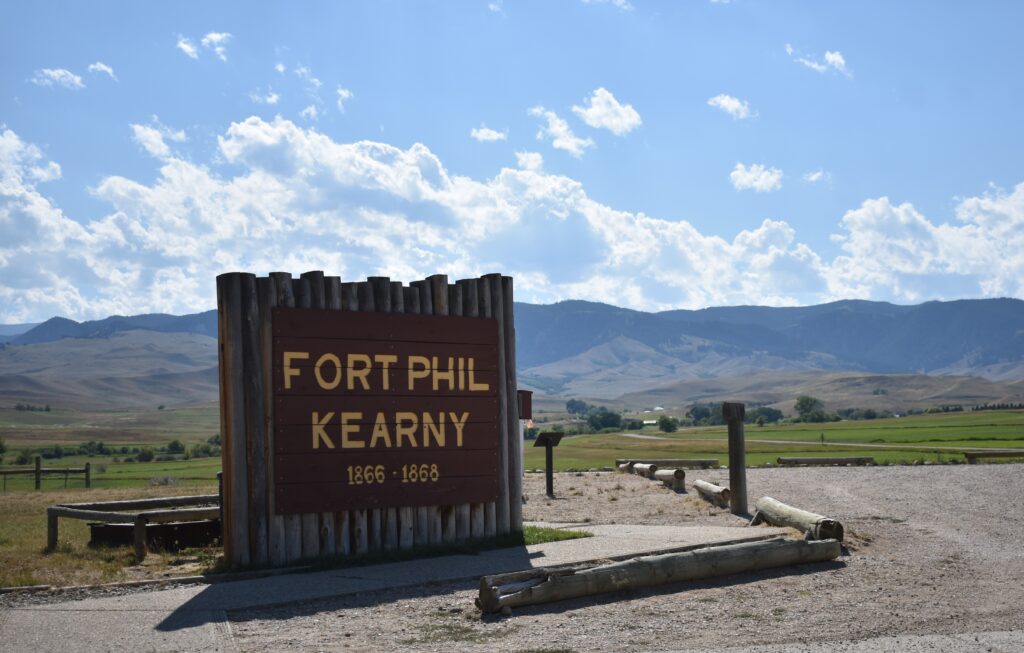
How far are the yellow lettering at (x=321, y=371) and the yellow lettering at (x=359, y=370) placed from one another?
0.15 metres

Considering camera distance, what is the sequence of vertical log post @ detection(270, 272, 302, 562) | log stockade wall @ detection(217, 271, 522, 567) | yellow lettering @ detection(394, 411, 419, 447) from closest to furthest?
log stockade wall @ detection(217, 271, 522, 567) < vertical log post @ detection(270, 272, 302, 562) < yellow lettering @ detection(394, 411, 419, 447)

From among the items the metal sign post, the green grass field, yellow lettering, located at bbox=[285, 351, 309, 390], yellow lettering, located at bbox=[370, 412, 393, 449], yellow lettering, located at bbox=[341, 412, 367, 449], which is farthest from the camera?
the green grass field

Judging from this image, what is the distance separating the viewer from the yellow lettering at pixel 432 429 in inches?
558

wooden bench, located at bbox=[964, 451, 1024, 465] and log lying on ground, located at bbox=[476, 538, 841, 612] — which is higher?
log lying on ground, located at bbox=[476, 538, 841, 612]

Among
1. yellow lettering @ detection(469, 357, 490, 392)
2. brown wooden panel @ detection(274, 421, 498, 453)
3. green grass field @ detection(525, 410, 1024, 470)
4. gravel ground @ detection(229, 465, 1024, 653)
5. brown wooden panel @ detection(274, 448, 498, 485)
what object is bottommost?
green grass field @ detection(525, 410, 1024, 470)

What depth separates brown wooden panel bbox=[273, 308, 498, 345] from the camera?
1300 cm

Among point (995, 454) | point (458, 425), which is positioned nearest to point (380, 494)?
point (458, 425)

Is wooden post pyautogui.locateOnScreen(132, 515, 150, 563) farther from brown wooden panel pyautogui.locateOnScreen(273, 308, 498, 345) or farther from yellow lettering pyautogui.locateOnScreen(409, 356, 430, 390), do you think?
yellow lettering pyautogui.locateOnScreen(409, 356, 430, 390)

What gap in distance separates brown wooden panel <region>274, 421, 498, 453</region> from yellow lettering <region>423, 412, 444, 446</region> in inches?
1.9

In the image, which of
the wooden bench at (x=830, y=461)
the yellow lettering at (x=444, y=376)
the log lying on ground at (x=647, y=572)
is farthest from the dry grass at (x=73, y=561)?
the wooden bench at (x=830, y=461)

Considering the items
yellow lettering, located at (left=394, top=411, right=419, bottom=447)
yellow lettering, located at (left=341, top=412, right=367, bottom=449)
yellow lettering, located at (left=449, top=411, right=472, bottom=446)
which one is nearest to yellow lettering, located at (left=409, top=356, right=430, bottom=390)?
yellow lettering, located at (left=394, top=411, right=419, bottom=447)

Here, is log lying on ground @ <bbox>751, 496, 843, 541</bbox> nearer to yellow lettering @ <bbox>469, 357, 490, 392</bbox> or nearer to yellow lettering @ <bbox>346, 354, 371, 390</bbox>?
yellow lettering @ <bbox>469, 357, 490, 392</bbox>

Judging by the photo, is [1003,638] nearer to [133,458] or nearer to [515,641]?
[515,641]

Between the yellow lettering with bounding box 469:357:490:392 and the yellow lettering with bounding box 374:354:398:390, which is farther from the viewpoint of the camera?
the yellow lettering with bounding box 469:357:490:392
